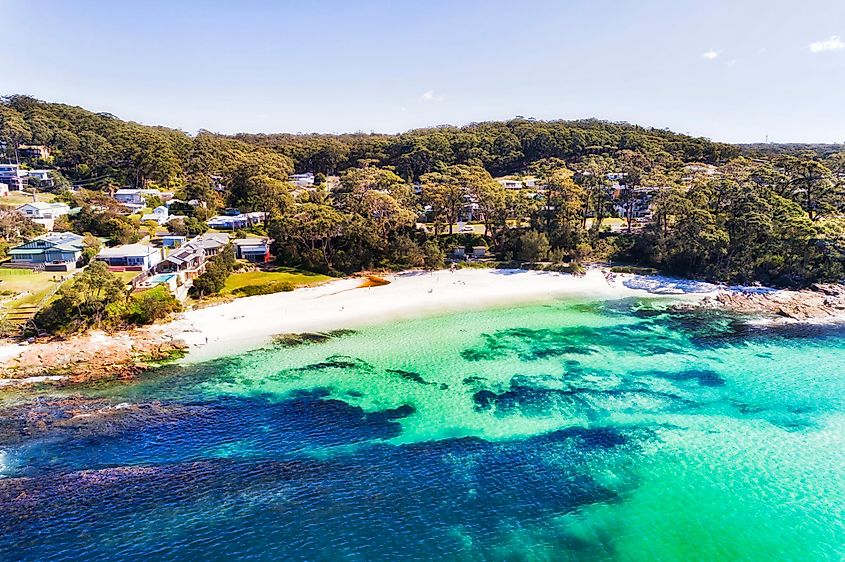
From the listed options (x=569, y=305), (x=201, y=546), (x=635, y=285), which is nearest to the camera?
(x=201, y=546)

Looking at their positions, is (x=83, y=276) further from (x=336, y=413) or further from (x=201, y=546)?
(x=201, y=546)

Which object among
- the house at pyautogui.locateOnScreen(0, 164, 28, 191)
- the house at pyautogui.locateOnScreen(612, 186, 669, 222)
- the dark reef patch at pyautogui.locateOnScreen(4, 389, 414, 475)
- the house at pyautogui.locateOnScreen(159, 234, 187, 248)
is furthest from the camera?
the house at pyautogui.locateOnScreen(0, 164, 28, 191)

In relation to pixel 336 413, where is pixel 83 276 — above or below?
above

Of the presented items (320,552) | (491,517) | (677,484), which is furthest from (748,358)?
(320,552)

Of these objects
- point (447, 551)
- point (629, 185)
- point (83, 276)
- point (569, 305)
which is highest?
point (629, 185)

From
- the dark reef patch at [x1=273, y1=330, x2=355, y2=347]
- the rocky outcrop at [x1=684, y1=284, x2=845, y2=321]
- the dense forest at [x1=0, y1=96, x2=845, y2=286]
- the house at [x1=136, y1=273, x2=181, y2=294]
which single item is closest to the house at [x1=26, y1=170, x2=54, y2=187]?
the dense forest at [x1=0, y1=96, x2=845, y2=286]

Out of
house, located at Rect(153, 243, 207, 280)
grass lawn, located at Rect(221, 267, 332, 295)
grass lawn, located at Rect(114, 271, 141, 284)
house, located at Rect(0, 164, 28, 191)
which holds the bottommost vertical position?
grass lawn, located at Rect(221, 267, 332, 295)

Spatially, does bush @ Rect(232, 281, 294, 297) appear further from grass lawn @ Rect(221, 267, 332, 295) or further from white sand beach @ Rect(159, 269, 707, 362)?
white sand beach @ Rect(159, 269, 707, 362)

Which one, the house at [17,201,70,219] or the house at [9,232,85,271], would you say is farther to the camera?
the house at [17,201,70,219]
